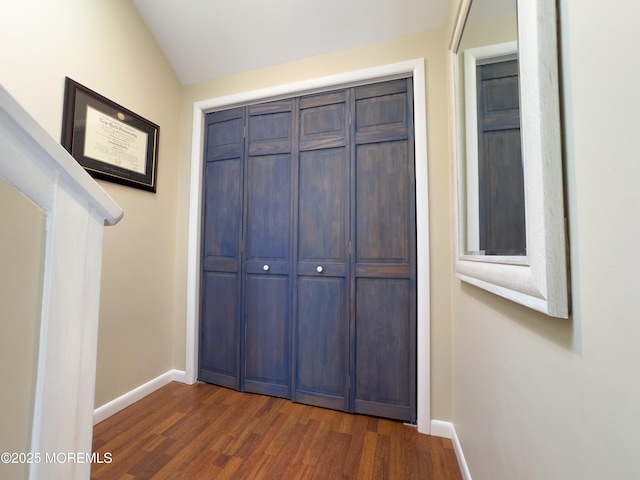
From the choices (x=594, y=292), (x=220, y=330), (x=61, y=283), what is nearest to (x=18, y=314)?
(x=61, y=283)

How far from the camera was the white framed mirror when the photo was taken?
480 millimetres

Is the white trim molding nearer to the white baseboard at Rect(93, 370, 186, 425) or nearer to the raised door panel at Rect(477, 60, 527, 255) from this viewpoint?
the raised door panel at Rect(477, 60, 527, 255)

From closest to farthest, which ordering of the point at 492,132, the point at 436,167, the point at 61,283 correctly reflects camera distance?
1. the point at 61,283
2. the point at 492,132
3. the point at 436,167

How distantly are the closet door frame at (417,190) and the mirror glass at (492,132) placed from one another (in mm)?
366

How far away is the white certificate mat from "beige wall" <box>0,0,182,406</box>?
0.15 meters

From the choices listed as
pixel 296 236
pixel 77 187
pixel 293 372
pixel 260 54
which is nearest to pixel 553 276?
pixel 77 187

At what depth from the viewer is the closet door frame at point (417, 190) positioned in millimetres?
1548

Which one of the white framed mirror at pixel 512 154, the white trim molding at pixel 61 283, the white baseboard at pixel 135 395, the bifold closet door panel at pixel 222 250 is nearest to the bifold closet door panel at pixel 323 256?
the bifold closet door panel at pixel 222 250

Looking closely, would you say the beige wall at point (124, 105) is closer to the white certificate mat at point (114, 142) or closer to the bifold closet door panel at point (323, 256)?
the white certificate mat at point (114, 142)

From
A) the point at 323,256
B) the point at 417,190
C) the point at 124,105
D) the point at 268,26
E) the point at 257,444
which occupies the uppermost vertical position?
the point at 268,26

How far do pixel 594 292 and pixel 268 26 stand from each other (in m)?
2.25

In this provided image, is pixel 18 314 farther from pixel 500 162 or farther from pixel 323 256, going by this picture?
pixel 323 256

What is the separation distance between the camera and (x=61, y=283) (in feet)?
1.80

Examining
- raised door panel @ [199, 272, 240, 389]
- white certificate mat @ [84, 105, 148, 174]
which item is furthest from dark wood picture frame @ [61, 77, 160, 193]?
raised door panel @ [199, 272, 240, 389]
